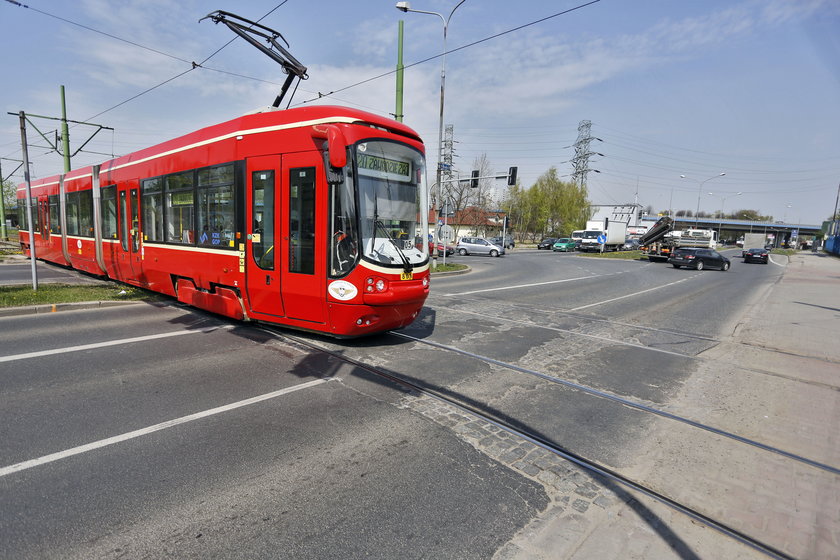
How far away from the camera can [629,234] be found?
58.9 meters

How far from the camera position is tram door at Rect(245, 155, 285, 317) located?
6.49m

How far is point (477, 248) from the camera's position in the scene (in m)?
35.7

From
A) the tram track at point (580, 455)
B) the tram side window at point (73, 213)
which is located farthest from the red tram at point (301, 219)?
the tram side window at point (73, 213)

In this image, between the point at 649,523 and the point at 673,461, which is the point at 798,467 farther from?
the point at 649,523

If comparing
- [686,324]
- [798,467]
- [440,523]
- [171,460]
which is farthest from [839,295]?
[171,460]

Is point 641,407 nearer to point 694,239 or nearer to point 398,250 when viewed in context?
point 398,250

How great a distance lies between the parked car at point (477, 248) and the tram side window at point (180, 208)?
94.4 ft

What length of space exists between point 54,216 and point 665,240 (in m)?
40.8

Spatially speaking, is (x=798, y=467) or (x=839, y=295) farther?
(x=839, y=295)

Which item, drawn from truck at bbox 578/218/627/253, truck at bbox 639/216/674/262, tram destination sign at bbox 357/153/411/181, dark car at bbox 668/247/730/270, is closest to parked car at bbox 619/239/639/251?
truck at bbox 578/218/627/253

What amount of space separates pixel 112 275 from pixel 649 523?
44.1 ft

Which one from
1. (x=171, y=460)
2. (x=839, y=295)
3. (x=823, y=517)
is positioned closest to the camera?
(x=823, y=517)

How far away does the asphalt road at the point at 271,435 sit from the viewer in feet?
8.60

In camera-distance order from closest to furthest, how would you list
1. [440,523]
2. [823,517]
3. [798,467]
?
[440,523] < [823,517] < [798,467]
